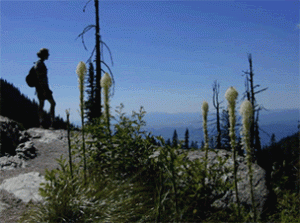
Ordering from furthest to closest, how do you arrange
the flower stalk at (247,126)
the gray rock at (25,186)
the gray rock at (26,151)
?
the gray rock at (26,151)
the gray rock at (25,186)
the flower stalk at (247,126)

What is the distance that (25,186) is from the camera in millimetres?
5629

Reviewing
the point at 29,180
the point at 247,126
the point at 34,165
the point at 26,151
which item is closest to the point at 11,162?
the point at 34,165

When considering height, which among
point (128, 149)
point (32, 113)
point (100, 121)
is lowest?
point (128, 149)

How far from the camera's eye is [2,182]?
19.6 ft

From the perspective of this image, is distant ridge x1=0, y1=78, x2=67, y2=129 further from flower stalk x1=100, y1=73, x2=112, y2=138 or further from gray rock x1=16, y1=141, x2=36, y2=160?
flower stalk x1=100, y1=73, x2=112, y2=138

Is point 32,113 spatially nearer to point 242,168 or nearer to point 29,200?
point 29,200

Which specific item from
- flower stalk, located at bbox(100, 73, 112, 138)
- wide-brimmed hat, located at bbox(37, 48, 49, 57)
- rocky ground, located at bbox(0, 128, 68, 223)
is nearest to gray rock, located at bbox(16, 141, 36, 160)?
rocky ground, located at bbox(0, 128, 68, 223)

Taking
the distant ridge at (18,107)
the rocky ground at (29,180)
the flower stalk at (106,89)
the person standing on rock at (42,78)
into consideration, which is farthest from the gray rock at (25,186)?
the distant ridge at (18,107)

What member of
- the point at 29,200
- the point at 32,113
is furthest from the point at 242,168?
the point at 32,113

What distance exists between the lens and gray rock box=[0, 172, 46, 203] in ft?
17.5

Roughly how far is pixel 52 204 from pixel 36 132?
8372mm

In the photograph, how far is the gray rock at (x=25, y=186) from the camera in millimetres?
5320

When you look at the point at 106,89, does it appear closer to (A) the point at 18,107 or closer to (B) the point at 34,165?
(B) the point at 34,165

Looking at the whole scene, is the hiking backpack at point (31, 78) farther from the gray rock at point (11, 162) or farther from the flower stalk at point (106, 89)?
the flower stalk at point (106, 89)
